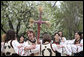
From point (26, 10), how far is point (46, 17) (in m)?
2.10

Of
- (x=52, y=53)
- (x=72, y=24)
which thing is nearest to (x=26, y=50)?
(x=52, y=53)

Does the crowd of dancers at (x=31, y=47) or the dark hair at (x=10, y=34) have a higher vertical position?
the dark hair at (x=10, y=34)

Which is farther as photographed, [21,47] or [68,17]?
[68,17]

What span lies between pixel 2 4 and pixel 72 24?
10783 millimetres

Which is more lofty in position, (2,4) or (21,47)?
(2,4)

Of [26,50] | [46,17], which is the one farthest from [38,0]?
[26,50]

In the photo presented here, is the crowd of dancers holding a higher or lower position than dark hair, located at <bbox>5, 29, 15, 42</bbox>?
lower

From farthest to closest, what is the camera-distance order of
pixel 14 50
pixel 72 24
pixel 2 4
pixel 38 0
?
pixel 72 24 → pixel 38 0 → pixel 2 4 → pixel 14 50

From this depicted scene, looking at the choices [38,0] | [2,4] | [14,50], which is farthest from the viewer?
[38,0]

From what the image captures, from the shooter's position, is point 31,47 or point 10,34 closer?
point 10,34

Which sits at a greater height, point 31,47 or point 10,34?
point 10,34

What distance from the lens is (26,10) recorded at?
19.1m

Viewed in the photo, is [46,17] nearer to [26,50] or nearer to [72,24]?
[72,24]

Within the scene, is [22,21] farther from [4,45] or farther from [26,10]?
[4,45]
